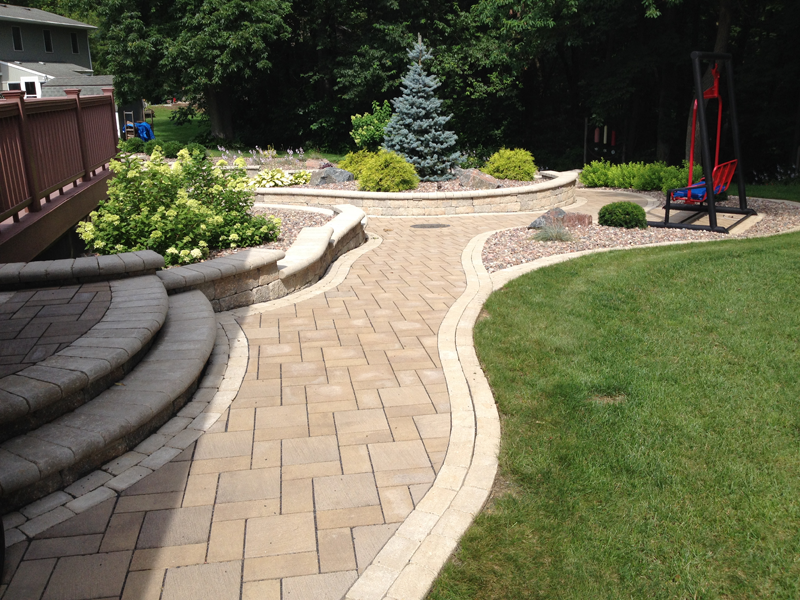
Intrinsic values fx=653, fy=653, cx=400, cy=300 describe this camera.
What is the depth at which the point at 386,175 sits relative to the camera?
42.2ft

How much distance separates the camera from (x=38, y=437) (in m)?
3.25

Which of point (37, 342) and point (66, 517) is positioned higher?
point (37, 342)

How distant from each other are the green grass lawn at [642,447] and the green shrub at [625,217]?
3721mm

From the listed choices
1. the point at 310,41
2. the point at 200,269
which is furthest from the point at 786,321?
the point at 310,41

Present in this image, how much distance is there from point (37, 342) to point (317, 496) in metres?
2.17

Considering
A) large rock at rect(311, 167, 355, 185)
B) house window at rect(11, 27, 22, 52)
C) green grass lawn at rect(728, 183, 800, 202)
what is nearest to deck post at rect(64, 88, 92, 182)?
A: large rock at rect(311, 167, 355, 185)

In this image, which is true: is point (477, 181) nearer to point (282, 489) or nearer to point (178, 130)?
point (282, 489)

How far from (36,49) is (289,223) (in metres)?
36.3

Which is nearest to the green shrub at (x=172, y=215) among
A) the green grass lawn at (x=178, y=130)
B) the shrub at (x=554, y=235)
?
the shrub at (x=554, y=235)

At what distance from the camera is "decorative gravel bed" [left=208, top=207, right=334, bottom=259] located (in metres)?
7.91

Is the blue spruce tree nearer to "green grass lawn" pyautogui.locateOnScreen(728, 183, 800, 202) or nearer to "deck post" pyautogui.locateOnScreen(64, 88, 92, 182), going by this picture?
"green grass lawn" pyautogui.locateOnScreen(728, 183, 800, 202)

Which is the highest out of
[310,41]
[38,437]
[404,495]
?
[310,41]

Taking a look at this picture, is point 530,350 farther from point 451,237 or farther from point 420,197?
point 420,197

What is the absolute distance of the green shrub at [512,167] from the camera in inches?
561
